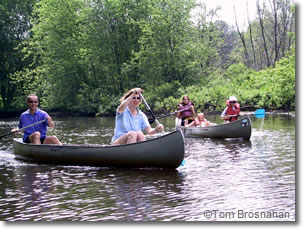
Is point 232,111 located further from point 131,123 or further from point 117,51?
point 117,51

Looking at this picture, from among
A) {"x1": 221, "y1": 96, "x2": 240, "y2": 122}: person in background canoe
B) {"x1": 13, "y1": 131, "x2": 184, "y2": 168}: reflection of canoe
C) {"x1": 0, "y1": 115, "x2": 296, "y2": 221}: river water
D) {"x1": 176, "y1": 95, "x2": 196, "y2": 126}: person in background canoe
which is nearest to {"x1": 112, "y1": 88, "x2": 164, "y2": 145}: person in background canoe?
{"x1": 13, "y1": 131, "x2": 184, "y2": 168}: reflection of canoe

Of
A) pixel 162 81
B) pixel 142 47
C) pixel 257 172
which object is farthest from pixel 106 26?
pixel 257 172

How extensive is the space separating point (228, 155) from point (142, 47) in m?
23.0

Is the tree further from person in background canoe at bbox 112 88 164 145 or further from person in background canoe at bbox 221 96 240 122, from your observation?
person in background canoe at bbox 112 88 164 145

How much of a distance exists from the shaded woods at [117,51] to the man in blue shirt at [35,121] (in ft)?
59.8

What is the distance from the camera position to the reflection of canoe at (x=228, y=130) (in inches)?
490

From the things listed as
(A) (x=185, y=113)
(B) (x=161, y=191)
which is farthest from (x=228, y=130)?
(B) (x=161, y=191)

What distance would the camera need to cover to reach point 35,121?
9.39m

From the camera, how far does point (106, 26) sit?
109 ft

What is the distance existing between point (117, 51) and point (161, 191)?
1110 inches

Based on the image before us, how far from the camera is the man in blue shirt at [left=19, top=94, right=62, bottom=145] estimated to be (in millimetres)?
9195

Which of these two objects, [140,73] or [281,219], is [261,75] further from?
[281,219]

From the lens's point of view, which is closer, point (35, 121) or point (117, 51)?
point (35, 121)

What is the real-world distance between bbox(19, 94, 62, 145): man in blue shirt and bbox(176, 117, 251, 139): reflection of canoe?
5.02 metres
